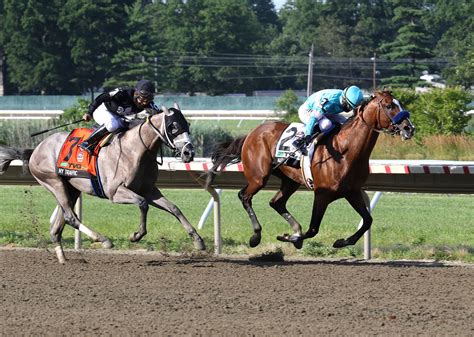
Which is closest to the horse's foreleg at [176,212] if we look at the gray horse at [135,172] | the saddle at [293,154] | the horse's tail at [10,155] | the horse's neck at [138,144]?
the gray horse at [135,172]

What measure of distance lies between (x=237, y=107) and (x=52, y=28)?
A: 1537 cm

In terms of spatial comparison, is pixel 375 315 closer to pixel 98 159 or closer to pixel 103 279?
pixel 103 279

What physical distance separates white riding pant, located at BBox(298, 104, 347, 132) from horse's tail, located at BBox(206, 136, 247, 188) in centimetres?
95

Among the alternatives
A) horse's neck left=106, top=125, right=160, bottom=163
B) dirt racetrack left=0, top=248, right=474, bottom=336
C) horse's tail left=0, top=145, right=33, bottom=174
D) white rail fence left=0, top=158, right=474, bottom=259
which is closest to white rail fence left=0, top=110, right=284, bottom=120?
white rail fence left=0, top=158, right=474, bottom=259

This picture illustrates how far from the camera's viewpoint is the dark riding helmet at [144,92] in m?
10.2

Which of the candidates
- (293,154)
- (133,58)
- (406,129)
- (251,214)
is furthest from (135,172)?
(133,58)

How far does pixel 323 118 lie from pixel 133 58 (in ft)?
181

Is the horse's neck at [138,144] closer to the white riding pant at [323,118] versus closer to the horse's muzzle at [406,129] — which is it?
the white riding pant at [323,118]

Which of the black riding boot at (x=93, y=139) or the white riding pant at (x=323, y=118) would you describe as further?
the black riding boot at (x=93, y=139)

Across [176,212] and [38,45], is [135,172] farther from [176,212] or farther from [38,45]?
[38,45]

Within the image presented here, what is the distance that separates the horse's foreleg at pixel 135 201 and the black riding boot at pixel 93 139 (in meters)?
0.63

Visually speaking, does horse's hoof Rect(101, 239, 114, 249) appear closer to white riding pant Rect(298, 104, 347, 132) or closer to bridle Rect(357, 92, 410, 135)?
white riding pant Rect(298, 104, 347, 132)

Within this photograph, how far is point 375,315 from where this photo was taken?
23.0 ft

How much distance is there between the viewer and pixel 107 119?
1041cm
